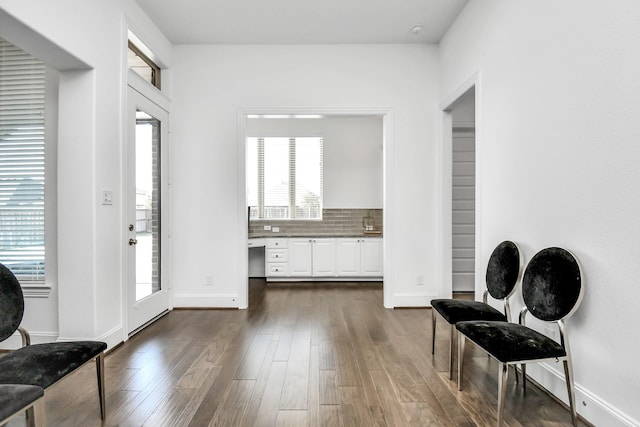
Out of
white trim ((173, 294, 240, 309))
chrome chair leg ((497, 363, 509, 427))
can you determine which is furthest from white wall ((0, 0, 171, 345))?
chrome chair leg ((497, 363, 509, 427))

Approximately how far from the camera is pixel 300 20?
3.62 m

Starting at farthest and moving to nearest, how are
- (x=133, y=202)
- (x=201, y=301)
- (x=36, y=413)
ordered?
(x=201, y=301) < (x=133, y=202) < (x=36, y=413)

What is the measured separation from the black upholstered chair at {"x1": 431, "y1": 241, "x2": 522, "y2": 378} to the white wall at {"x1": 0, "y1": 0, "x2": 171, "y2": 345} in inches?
107

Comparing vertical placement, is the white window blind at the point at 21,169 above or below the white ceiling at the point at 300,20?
below

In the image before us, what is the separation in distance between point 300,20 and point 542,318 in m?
3.50

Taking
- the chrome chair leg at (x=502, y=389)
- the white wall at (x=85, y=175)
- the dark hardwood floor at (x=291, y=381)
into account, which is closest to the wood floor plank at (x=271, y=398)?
the dark hardwood floor at (x=291, y=381)

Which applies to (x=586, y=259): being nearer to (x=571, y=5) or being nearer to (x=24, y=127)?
(x=571, y=5)

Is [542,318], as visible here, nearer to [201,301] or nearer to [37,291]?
[201,301]

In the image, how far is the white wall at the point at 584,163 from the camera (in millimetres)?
1603

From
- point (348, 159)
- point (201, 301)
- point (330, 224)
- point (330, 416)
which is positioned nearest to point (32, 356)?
point (330, 416)

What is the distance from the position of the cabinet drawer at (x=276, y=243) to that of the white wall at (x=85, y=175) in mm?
2877

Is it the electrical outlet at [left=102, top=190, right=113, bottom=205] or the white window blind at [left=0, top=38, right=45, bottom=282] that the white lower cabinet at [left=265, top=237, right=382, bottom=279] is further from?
the white window blind at [left=0, top=38, right=45, bottom=282]

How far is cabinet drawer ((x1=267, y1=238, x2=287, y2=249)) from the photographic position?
570 centimetres

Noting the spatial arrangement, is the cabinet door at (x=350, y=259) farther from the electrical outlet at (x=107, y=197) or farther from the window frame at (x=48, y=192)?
the window frame at (x=48, y=192)
